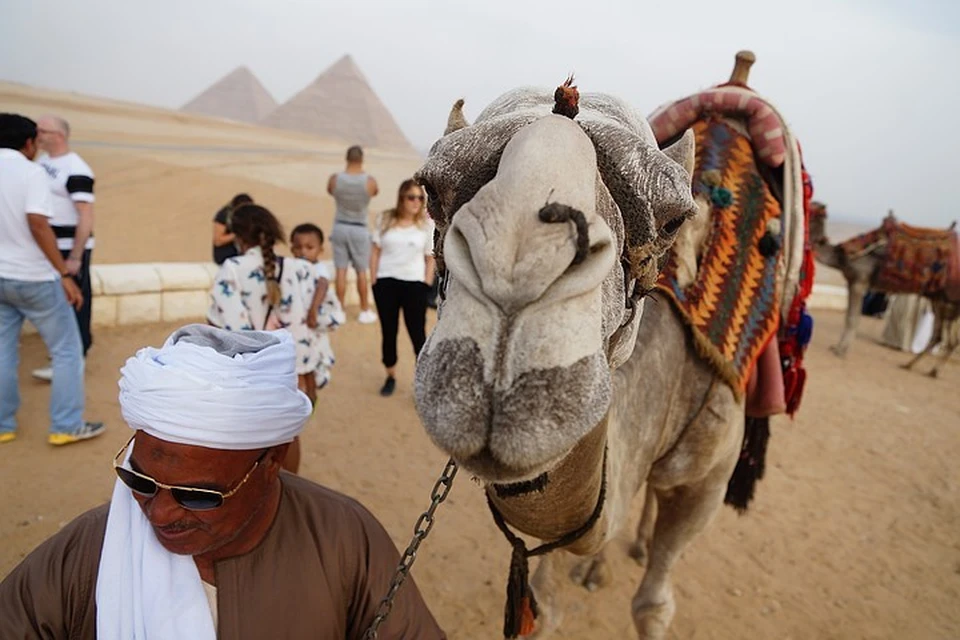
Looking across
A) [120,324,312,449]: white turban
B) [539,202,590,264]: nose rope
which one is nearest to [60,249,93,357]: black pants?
[120,324,312,449]: white turban

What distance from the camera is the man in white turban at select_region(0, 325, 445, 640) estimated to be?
152 cm

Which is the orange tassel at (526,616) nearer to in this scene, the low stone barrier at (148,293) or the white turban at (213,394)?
the white turban at (213,394)

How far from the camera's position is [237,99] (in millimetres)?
136000

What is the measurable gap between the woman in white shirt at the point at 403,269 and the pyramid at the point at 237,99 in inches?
5334

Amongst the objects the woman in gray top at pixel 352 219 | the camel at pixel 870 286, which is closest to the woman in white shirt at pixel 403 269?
the woman in gray top at pixel 352 219

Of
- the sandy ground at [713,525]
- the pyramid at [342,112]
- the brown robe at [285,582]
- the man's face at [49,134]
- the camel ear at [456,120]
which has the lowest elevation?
the sandy ground at [713,525]

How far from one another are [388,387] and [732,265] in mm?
4393

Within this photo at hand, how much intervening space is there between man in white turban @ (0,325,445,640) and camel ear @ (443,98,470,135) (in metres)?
0.78

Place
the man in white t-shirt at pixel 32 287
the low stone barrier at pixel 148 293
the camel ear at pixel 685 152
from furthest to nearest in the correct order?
the low stone barrier at pixel 148 293 → the man in white t-shirt at pixel 32 287 → the camel ear at pixel 685 152

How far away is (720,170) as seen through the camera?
9.89ft

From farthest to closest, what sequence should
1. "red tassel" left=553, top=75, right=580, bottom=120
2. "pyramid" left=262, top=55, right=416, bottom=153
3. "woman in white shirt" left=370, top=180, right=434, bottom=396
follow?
"pyramid" left=262, top=55, right=416, bottom=153, "woman in white shirt" left=370, top=180, right=434, bottom=396, "red tassel" left=553, top=75, right=580, bottom=120

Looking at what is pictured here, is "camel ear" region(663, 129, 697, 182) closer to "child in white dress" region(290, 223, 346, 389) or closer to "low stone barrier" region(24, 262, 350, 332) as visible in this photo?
"child in white dress" region(290, 223, 346, 389)

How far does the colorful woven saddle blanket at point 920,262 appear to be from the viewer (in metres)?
10.3

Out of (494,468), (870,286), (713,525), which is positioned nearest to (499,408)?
(494,468)
